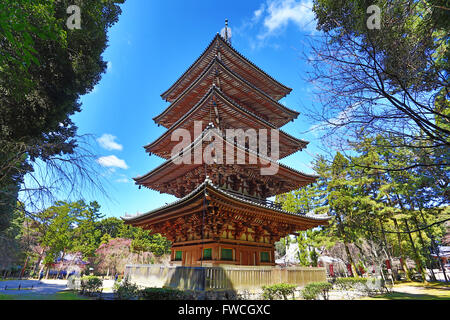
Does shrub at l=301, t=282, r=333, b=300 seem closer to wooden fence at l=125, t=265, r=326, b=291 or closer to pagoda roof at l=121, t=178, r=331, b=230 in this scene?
wooden fence at l=125, t=265, r=326, b=291

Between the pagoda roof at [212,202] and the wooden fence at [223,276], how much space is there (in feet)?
7.65

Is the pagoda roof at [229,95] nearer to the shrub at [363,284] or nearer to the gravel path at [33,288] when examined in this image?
the shrub at [363,284]

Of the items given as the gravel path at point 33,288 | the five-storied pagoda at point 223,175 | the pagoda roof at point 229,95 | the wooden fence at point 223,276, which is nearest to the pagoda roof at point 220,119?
the five-storied pagoda at point 223,175

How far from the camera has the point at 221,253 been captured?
399 inches

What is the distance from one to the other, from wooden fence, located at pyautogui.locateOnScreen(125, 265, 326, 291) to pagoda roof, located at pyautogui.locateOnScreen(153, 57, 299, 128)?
10.4 m

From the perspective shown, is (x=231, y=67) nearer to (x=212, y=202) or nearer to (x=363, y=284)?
(x=212, y=202)

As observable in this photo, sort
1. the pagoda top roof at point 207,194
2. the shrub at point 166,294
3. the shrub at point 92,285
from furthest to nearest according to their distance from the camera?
the shrub at point 92,285 → the pagoda top roof at point 207,194 → the shrub at point 166,294

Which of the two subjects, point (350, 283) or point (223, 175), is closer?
point (223, 175)

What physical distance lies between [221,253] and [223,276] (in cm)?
195

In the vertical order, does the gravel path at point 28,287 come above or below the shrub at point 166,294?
below

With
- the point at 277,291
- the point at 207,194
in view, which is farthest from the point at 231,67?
the point at 277,291

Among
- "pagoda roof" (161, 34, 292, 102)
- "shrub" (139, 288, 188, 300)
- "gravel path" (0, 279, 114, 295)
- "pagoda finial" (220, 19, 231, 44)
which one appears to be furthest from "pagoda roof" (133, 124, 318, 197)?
"pagoda finial" (220, 19, 231, 44)

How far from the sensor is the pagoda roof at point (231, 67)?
46.6ft

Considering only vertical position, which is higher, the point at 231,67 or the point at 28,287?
the point at 231,67
